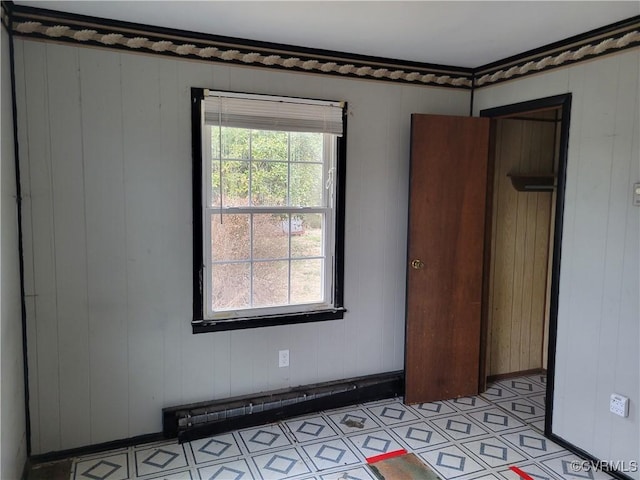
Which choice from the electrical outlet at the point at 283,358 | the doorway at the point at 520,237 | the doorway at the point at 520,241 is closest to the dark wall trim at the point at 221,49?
the doorway at the point at 520,237

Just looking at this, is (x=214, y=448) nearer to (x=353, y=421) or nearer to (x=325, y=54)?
(x=353, y=421)

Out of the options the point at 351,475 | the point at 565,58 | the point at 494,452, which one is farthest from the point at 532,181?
the point at 351,475

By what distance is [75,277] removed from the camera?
→ 2.66 metres

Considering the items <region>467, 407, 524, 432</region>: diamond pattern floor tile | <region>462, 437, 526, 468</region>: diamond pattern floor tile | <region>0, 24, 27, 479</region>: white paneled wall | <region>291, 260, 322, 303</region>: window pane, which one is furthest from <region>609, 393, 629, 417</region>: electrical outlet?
<region>0, 24, 27, 479</region>: white paneled wall

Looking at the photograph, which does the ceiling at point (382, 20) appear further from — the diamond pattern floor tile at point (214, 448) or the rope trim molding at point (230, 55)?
the diamond pattern floor tile at point (214, 448)

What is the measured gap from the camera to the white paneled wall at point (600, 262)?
2525 millimetres

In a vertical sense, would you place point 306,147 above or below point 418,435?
above

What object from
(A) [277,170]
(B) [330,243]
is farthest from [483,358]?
(A) [277,170]

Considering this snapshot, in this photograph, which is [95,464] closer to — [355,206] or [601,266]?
[355,206]

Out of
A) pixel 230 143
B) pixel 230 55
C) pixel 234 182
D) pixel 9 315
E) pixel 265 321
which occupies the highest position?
pixel 230 55

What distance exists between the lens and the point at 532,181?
3803mm

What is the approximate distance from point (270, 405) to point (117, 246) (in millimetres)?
1364

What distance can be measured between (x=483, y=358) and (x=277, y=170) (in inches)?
81.9

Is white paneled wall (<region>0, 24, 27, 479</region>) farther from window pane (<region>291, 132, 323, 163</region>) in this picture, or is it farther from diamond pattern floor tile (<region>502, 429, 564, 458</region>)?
diamond pattern floor tile (<region>502, 429, 564, 458</region>)
